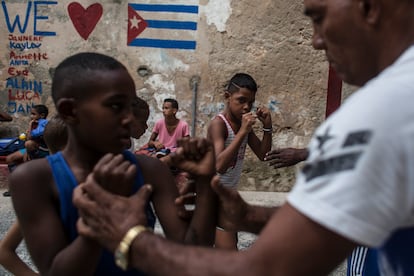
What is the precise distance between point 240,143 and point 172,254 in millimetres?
2668

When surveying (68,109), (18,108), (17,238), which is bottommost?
(18,108)

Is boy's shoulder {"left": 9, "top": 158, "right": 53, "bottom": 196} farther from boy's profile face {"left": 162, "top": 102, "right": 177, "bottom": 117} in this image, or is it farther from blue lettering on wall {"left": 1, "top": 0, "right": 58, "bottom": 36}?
blue lettering on wall {"left": 1, "top": 0, "right": 58, "bottom": 36}

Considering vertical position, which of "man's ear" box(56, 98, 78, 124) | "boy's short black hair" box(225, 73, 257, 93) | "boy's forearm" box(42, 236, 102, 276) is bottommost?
"boy's forearm" box(42, 236, 102, 276)

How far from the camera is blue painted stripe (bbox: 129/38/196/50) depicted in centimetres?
721

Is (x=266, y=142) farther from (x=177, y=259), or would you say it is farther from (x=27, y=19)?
(x=27, y=19)

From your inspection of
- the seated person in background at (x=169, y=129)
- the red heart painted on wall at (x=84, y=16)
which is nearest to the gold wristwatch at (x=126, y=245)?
the seated person in background at (x=169, y=129)

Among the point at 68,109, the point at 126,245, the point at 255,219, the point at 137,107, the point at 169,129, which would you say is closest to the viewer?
the point at 126,245

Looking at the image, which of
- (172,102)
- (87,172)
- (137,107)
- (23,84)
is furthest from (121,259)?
(23,84)

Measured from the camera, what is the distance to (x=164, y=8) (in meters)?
7.19

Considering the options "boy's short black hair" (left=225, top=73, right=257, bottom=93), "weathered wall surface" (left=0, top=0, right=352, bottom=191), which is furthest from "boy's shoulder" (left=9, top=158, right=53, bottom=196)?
"weathered wall surface" (left=0, top=0, right=352, bottom=191)

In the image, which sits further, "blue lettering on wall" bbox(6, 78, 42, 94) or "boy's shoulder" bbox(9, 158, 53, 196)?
"blue lettering on wall" bbox(6, 78, 42, 94)

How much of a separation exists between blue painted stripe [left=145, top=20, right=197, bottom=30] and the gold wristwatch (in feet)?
19.9

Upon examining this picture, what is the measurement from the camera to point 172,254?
4.24 ft

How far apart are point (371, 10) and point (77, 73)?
3.13ft
